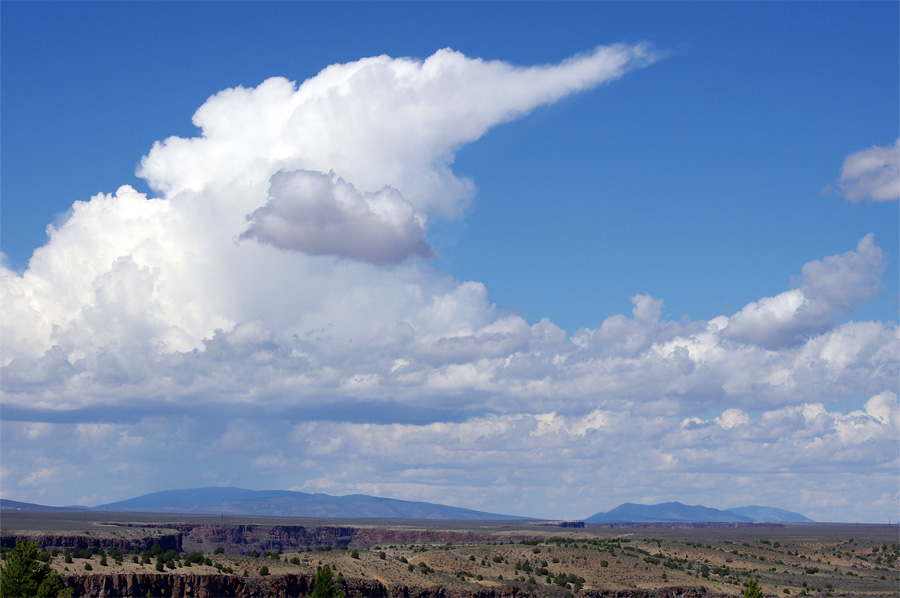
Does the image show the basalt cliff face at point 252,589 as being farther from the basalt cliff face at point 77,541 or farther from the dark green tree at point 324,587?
the basalt cliff face at point 77,541

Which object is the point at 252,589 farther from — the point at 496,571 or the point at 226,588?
the point at 496,571

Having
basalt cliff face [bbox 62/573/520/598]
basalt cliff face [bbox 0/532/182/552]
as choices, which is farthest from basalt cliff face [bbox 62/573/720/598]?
basalt cliff face [bbox 0/532/182/552]

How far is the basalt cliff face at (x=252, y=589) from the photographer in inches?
3942

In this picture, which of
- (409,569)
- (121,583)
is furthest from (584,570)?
(121,583)

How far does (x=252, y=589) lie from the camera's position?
10981cm

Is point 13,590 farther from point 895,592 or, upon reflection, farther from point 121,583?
point 895,592

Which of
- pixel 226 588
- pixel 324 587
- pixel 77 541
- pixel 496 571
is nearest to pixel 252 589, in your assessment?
pixel 226 588

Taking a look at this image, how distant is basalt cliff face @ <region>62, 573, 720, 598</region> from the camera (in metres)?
100

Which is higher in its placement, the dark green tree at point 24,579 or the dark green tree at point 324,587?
the dark green tree at point 24,579

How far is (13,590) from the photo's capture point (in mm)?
75125

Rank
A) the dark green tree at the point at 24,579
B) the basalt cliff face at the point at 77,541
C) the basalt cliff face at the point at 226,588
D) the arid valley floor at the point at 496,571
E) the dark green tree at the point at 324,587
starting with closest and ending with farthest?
the dark green tree at the point at 24,579, the dark green tree at the point at 324,587, the basalt cliff face at the point at 226,588, the arid valley floor at the point at 496,571, the basalt cliff face at the point at 77,541

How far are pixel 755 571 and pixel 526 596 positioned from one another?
142 feet

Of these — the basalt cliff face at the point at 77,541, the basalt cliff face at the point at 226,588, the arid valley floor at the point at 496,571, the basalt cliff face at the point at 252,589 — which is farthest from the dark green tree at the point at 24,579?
the basalt cliff face at the point at 77,541

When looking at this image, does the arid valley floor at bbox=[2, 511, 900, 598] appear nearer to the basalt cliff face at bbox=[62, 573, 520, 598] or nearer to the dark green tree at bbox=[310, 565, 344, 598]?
the basalt cliff face at bbox=[62, 573, 520, 598]
